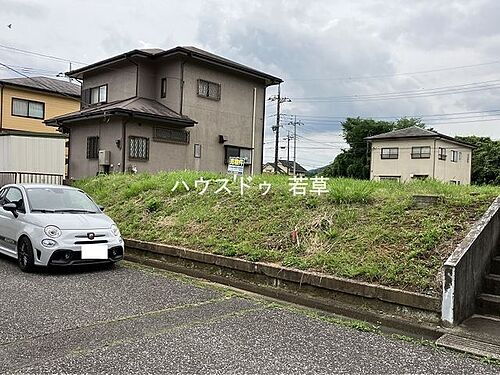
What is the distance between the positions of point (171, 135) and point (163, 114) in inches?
40.2

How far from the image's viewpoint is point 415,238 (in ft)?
17.7

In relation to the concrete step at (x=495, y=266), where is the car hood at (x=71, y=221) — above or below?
above

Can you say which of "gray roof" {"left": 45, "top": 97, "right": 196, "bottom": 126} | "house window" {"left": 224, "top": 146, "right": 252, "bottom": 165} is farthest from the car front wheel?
"house window" {"left": 224, "top": 146, "right": 252, "bottom": 165}

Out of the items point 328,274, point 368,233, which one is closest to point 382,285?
point 328,274

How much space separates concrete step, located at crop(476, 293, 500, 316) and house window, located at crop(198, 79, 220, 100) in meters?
15.1

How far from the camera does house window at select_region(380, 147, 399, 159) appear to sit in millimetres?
34094

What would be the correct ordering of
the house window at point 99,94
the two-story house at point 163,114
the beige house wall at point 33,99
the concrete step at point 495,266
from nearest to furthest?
1. the concrete step at point 495,266
2. the two-story house at point 163,114
3. the house window at point 99,94
4. the beige house wall at point 33,99

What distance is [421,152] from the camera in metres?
32.6

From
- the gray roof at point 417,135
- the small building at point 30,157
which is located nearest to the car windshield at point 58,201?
the small building at point 30,157

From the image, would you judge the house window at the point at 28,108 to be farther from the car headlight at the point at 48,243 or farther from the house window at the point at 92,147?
the car headlight at the point at 48,243

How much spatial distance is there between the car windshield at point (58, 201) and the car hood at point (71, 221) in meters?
0.25

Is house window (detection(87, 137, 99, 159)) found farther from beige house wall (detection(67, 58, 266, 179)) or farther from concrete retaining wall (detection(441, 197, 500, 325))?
concrete retaining wall (detection(441, 197, 500, 325))

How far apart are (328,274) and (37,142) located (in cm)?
1061

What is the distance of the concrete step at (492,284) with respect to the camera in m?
4.82
